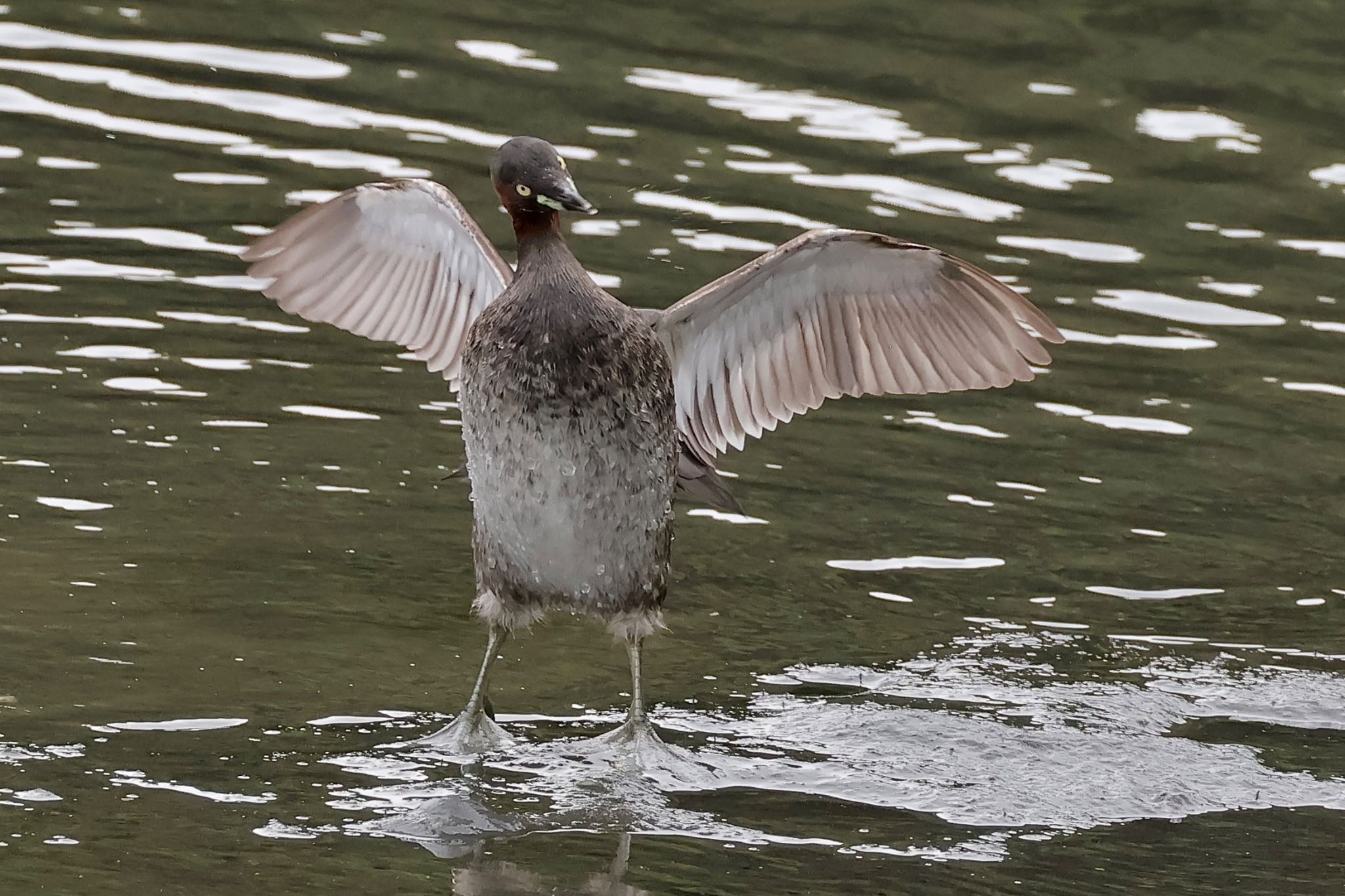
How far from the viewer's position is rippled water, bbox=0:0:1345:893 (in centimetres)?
674

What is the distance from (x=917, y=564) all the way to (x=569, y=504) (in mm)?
2417

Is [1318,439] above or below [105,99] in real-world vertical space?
below

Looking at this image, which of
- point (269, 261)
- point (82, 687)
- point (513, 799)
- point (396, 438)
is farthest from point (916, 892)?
point (396, 438)

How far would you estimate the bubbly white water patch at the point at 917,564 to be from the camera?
9.28 metres

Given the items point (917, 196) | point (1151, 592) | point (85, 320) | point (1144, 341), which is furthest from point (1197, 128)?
point (85, 320)

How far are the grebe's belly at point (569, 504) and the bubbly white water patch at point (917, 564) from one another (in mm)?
1769

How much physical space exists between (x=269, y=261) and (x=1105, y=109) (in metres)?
8.86

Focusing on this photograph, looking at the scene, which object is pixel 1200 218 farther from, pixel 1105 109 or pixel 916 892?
pixel 916 892

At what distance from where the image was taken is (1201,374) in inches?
467

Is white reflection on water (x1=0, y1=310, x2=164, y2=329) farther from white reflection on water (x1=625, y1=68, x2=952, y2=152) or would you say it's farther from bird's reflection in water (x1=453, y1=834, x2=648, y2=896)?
bird's reflection in water (x1=453, y1=834, x2=648, y2=896)

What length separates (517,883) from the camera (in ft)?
20.2

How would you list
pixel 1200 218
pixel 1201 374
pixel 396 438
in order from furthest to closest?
pixel 1200 218 < pixel 1201 374 < pixel 396 438

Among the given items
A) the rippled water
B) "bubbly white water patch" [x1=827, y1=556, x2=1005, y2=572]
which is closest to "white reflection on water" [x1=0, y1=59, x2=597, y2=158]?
the rippled water

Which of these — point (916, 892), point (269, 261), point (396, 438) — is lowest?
point (916, 892)
